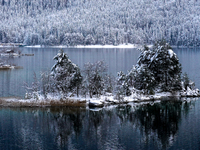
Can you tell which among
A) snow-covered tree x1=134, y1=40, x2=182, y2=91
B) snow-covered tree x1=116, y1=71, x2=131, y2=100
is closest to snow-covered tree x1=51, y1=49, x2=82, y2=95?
snow-covered tree x1=116, y1=71, x2=131, y2=100

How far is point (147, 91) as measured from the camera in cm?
6156

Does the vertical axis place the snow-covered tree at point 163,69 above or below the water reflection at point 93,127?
above

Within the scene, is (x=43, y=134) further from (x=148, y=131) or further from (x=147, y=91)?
(x=147, y=91)

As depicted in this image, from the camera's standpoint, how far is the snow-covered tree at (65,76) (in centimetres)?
5539

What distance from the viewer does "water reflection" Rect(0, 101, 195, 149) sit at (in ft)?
117

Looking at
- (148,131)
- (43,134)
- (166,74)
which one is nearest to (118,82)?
(166,74)

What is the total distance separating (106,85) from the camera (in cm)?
6091

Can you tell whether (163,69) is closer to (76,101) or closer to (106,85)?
(106,85)

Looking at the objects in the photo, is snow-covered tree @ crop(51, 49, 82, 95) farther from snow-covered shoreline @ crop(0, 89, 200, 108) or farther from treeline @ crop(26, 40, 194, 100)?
snow-covered shoreline @ crop(0, 89, 200, 108)

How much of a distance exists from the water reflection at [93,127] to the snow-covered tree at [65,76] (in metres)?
5.99

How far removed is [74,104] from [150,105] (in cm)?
1459

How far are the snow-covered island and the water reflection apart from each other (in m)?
3.27

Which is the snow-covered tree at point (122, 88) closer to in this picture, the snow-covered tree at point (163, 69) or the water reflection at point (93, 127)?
the snow-covered tree at point (163, 69)

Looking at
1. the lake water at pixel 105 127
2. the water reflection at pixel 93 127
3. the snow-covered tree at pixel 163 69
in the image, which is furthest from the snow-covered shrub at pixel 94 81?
the snow-covered tree at pixel 163 69
